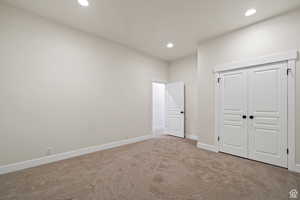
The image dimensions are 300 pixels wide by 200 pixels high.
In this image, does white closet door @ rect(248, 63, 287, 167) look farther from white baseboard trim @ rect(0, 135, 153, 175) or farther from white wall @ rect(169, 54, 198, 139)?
white baseboard trim @ rect(0, 135, 153, 175)

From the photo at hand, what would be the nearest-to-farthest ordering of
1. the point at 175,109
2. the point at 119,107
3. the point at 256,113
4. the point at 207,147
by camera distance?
1. the point at 256,113
2. the point at 207,147
3. the point at 119,107
4. the point at 175,109

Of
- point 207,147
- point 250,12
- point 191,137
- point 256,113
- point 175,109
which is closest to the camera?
point 250,12

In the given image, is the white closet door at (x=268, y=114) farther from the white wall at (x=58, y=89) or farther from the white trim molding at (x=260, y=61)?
the white wall at (x=58, y=89)

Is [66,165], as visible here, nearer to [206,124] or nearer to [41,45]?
[41,45]

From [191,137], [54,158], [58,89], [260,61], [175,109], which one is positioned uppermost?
[260,61]

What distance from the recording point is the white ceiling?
2232mm

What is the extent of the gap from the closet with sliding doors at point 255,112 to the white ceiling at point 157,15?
1.04 metres

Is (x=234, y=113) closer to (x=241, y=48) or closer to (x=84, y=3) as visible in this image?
(x=241, y=48)

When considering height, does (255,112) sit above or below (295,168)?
above

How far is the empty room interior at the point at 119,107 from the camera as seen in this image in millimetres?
1964

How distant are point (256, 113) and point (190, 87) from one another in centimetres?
223

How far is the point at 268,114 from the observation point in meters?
2.56

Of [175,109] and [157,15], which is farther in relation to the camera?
[175,109]

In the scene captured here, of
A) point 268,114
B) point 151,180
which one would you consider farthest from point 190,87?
point 151,180
